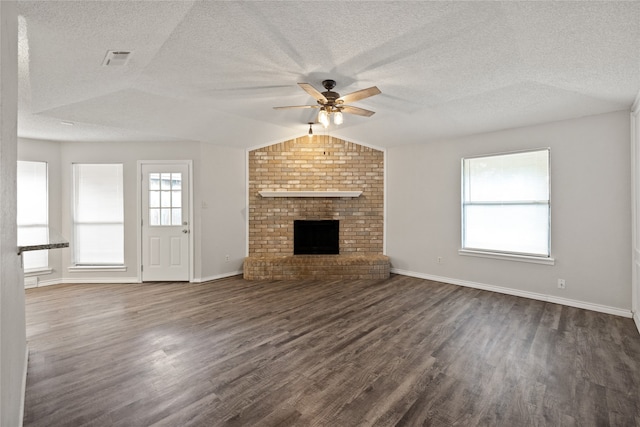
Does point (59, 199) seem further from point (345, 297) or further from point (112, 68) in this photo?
point (345, 297)

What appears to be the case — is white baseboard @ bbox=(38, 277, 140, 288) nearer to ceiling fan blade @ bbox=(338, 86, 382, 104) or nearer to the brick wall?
the brick wall

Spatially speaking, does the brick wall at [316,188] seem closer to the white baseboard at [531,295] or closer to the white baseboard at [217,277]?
the white baseboard at [217,277]

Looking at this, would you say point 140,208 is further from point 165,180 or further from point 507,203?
point 507,203

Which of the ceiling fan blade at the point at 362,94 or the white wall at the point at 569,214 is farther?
the white wall at the point at 569,214

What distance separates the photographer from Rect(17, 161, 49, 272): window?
15.8 ft

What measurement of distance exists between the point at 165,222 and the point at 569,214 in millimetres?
6104

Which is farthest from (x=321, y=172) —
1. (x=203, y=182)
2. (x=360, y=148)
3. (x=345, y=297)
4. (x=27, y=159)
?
A: (x=27, y=159)

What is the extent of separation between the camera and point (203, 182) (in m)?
5.27

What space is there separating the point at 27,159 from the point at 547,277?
8.05 meters

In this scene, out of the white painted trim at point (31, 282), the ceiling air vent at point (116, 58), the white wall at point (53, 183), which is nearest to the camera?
the ceiling air vent at point (116, 58)

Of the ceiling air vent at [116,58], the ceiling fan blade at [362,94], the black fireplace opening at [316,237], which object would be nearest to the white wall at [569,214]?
the black fireplace opening at [316,237]

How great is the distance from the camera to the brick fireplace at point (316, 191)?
19.1 feet

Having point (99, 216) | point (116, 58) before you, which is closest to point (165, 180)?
point (99, 216)

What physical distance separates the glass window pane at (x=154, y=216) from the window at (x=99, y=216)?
0.52 meters
